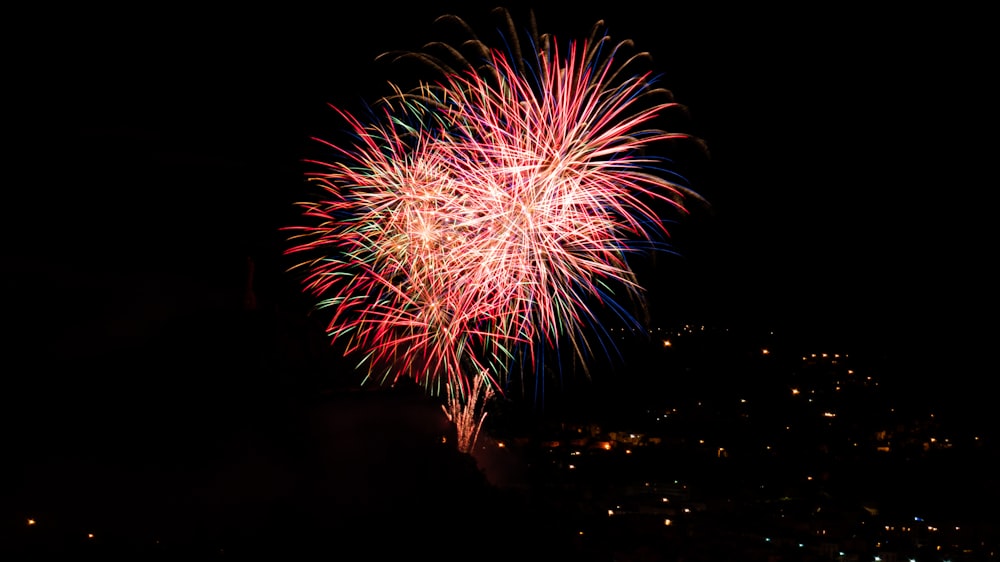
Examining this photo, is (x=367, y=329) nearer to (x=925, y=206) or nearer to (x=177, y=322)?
(x=177, y=322)

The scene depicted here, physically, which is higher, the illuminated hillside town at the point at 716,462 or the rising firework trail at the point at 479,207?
the rising firework trail at the point at 479,207

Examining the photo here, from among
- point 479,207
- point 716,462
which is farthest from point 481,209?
point 716,462

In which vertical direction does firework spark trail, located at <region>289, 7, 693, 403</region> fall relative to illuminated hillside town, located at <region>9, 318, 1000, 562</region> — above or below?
above

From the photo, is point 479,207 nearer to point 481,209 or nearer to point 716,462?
point 481,209

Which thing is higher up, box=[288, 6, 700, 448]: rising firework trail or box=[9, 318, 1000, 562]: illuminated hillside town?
box=[288, 6, 700, 448]: rising firework trail
